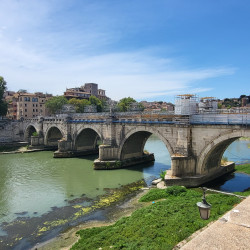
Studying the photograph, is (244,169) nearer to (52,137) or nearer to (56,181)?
(56,181)

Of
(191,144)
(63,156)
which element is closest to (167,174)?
(191,144)

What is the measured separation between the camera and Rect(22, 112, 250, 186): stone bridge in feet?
58.2

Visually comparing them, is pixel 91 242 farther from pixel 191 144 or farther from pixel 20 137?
pixel 20 137

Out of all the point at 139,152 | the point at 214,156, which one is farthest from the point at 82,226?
the point at 139,152

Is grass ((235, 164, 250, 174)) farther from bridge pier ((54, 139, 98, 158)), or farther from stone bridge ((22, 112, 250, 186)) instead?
bridge pier ((54, 139, 98, 158))

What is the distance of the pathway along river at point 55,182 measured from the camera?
1667 centimetres

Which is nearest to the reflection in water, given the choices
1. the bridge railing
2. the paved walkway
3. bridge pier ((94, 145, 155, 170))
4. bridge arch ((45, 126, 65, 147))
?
bridge pier ((94, 145, 155, 170))

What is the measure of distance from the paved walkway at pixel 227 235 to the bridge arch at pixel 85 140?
31032mm

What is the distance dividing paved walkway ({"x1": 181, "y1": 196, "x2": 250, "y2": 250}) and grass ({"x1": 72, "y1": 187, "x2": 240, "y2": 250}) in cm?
371

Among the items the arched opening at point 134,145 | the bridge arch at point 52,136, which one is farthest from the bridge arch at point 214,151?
the bridge arch at point 52,136

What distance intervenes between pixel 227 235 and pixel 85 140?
34.2 meters

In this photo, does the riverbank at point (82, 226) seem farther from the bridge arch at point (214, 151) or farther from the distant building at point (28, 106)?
the distant building at point (28, 106)

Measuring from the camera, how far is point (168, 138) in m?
21.9

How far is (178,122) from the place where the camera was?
20.0 meters
